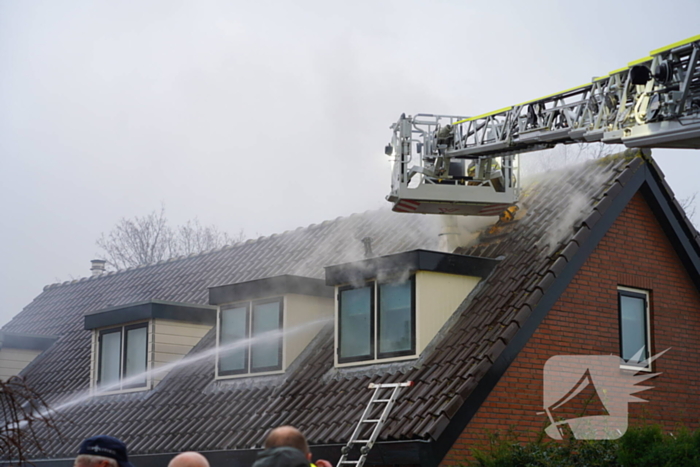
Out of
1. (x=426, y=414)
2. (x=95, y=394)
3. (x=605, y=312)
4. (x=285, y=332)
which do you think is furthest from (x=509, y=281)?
(x=95, y=394)

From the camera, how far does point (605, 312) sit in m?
14.0

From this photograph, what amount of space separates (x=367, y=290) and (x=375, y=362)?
1124 millimetres

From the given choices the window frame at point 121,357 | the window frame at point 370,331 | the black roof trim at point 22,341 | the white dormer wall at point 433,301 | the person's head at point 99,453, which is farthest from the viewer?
the black roof trim at point 22,341

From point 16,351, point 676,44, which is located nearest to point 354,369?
point 676,44

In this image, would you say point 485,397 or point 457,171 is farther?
point 457,171

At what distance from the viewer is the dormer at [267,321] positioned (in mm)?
15531

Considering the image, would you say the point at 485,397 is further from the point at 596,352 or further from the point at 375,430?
the point at 596,352

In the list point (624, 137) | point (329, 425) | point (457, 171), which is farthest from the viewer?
point (457, 171)

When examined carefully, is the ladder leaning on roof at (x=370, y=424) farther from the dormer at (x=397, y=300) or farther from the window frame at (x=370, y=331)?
the window frame at (x=370, y=331)

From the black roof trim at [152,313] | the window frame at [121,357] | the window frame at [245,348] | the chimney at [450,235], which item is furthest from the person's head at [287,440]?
the window frame at [121,357]

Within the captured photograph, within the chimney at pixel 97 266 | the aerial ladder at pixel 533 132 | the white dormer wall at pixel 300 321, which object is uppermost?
the aerial ladder at pixel 533 132

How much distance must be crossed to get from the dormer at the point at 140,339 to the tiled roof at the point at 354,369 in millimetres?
257

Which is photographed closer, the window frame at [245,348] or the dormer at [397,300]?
the dormer at [397,300]

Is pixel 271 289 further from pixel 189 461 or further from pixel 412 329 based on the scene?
pixel 189 461
